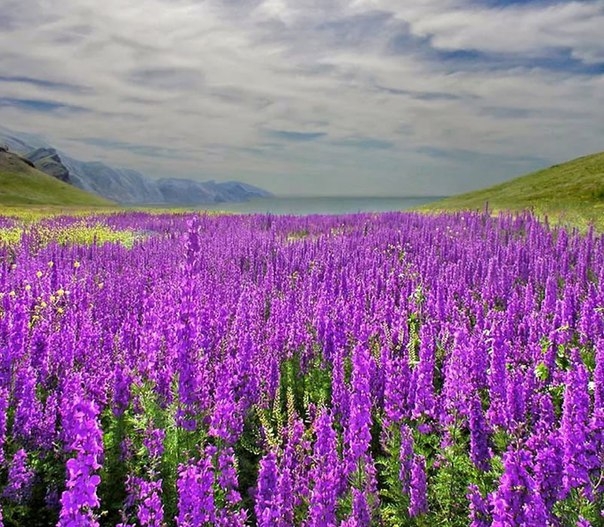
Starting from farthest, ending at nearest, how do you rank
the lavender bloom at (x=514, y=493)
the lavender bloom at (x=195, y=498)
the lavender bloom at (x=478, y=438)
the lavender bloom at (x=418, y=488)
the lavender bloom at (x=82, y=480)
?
the lavender bloom at (x=478, y=438) < the lavender bloom at (x=418, y=488) < the lavender bloom at (x=195, y=498) < the lavender bloom at (x=514, y=493) < the lavender bloom at (x=82, y=480)

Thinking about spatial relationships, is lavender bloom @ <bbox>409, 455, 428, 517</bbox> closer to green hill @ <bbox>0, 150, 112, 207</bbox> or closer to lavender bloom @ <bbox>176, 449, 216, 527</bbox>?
lavender bloom @ <bbox>176, 449, 216, 527</bbox>

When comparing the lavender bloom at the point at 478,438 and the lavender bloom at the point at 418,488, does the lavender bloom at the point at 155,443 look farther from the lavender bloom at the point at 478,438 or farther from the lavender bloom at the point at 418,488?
the lavender bloom at the point at 478,438

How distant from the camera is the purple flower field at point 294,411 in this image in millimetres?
2986

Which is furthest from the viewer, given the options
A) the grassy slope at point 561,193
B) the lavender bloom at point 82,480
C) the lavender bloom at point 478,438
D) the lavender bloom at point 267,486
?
the grassy slope at point 561,193

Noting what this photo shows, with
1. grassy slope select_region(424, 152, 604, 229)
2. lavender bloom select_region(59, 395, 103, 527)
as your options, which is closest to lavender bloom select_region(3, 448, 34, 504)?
lavender bloom select_region(59, 395, 103, 527)

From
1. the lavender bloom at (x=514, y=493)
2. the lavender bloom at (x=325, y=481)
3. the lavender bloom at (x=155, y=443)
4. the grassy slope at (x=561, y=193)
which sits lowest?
the lavender bloom at (x=155, y=443)

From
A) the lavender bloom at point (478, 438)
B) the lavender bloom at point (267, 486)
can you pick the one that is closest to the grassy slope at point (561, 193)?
the lavender bloom at point (478, 438)

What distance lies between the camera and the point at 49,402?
4.27 m

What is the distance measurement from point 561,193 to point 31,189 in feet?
432

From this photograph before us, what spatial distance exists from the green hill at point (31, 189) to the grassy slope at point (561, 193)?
101086 millimetres

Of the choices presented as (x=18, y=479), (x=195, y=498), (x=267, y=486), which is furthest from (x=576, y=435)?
(x=18, y=479)

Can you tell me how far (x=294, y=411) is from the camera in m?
4.44

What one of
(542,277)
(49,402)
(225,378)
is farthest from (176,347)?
(542,277)

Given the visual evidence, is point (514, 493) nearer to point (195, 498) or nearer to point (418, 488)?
point (418, 488)
